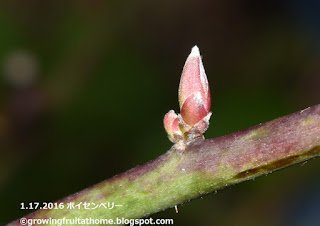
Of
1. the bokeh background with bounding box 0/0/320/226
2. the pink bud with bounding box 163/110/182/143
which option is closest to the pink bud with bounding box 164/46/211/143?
the pink bud with bounding box 163/110/182/143

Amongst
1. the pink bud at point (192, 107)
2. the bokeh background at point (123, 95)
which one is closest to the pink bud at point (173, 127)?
the pink bud at point (192, 107)

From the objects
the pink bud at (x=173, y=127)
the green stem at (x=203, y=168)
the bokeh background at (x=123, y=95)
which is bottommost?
the green stem at (x=203, y=168)

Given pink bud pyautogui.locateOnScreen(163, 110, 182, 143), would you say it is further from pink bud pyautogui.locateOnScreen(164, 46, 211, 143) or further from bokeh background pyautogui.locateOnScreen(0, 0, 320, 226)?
bokeh background pyautogui.locateOnScreen(0, 0, 320, 226)

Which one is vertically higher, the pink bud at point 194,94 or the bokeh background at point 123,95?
the bokeh background at point 123,95

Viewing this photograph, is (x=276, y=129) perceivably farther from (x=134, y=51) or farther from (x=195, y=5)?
→ (x=195, y=5)

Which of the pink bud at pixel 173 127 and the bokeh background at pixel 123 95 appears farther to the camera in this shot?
the bokeh background at pixel 123 95

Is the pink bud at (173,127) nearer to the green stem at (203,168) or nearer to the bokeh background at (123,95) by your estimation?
the green stem at (203,168)
